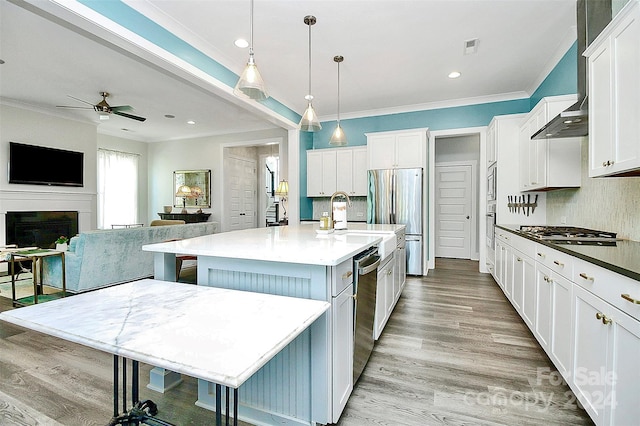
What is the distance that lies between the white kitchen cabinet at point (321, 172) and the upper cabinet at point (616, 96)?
13.0ft

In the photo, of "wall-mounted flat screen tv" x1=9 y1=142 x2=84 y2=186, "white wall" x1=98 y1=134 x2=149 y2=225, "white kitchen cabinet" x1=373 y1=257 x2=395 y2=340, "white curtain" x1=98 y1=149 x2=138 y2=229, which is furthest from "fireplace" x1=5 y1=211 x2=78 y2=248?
"white kitchen cabinet" x1=373 y1=257 x2=395 y2=340

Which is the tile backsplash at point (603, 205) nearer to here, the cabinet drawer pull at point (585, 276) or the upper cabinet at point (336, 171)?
the cabinet drawer pull at point (585, 276)

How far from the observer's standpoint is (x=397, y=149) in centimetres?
498

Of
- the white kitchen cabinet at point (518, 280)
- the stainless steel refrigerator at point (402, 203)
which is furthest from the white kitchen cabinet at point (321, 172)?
the white kitchen cabinet at point (518, 280)

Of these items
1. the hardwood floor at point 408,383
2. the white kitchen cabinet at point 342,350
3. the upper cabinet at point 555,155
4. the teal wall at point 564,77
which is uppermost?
the teal wall at point 564,77

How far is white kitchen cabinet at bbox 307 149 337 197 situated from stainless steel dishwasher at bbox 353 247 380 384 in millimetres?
3657

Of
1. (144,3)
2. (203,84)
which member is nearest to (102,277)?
(203,84)

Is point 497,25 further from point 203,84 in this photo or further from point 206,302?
point 206,302

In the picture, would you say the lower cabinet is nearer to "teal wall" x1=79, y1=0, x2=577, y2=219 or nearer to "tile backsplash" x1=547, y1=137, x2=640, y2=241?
"tile backsplash" x1=547, y1=137, x2=640, y2=241

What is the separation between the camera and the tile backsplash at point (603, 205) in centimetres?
213

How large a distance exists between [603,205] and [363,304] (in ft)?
7.45

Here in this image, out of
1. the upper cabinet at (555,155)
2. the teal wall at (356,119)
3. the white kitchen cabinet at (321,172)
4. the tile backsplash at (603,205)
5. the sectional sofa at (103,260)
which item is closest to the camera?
the tile backsplash at (603,205)

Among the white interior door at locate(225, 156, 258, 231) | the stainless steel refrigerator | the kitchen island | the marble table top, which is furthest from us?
the white interior door at locate(225, 156, 258, 231)

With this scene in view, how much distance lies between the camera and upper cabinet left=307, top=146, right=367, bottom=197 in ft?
18.1
